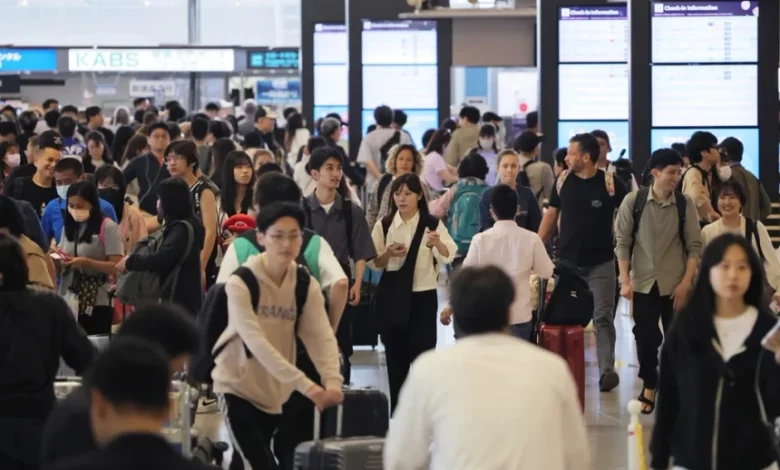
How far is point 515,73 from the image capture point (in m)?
30.5

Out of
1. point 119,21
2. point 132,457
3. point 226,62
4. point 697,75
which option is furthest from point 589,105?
point 119,21

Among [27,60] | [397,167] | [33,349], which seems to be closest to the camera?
[33,349]

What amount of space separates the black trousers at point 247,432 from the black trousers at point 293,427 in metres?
0.19

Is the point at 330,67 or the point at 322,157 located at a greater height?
the point at 330,67

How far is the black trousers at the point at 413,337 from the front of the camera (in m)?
8.66

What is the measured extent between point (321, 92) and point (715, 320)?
730 inches

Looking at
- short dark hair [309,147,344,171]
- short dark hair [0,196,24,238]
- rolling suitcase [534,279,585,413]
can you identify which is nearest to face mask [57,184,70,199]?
short dark hair [309,147,344,171]

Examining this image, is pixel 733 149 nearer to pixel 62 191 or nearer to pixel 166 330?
pixel 62 191

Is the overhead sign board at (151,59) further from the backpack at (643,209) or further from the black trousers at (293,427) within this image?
the black trousers at (293,427)

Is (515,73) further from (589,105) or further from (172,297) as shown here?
(172,297)

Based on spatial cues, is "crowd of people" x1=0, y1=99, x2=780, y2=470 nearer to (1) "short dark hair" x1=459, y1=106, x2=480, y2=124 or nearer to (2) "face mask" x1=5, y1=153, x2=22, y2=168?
(2) "face mask" x1=5, y1=153, x2=22, y2=168

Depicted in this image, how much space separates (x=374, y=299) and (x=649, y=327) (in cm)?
171

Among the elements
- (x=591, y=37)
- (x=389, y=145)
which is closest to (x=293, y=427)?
(x=389, y=145)

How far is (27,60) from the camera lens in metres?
31.6
